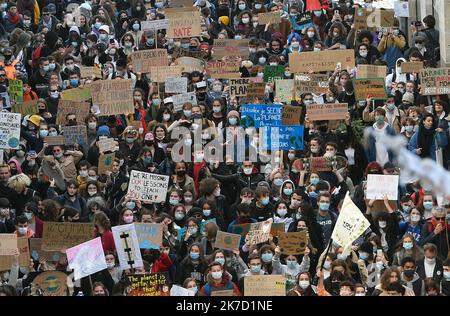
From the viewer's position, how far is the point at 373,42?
96.2ft

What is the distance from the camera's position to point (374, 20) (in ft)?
96.7

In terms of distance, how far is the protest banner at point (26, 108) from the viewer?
2745cm

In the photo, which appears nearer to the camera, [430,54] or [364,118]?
[364,118]

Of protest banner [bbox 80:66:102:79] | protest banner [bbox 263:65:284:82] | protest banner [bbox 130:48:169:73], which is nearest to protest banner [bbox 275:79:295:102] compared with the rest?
protest banner [bbox 263:65:284:82]

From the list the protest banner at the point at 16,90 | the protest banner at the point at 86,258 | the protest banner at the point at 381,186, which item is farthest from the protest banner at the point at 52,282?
the protest banner at the point at 16,90

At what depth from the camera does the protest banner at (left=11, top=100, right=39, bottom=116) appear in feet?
90.1

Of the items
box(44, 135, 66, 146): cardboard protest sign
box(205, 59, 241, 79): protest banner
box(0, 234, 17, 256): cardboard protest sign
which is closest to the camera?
box(0, 234, 17, 256): cardboard protest sign

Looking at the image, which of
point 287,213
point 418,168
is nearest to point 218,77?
point 287,213

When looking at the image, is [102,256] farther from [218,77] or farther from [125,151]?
[218,77]

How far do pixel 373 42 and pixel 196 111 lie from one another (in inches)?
160

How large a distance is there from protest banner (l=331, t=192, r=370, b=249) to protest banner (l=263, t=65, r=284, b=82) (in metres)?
6.14

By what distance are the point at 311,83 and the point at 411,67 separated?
4.48 feet

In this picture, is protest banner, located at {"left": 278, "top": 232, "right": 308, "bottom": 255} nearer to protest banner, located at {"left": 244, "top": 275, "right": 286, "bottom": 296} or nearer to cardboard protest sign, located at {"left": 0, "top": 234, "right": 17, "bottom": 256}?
protest banner, located at {"left": 244, "top": 275, "right": 286, "bottom": 296}

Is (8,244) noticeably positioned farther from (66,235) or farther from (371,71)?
(371,71)
